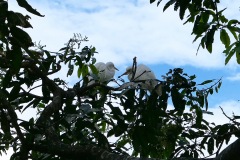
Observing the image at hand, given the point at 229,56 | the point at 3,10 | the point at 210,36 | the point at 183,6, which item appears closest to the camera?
the point at 3,10

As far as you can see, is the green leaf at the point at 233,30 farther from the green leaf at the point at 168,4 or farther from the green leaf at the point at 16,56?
the green leaf at the point at 16,56

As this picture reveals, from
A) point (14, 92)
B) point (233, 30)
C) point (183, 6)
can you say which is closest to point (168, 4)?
point (183, 6)

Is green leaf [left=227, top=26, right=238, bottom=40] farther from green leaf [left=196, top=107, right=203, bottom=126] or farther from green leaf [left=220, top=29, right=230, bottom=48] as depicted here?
green leaf [left=196, top=107, right=203, bottom=126]

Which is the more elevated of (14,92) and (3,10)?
(14,92)

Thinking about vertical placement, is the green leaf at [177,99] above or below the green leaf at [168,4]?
below

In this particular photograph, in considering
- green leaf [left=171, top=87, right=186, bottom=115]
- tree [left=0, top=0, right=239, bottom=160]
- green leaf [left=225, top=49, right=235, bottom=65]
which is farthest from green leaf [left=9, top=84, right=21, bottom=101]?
green leaf [left=225, top=49, right=235, bottom=65]

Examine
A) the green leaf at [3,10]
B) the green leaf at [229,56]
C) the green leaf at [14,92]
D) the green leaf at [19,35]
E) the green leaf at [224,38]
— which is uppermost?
the green leaf at [224,38]

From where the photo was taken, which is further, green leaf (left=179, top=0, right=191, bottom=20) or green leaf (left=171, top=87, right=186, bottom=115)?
green leaf (left=171, top=87, right=186, bottom=115)

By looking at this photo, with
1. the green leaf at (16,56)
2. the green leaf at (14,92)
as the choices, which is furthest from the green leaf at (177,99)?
the green leaf at (16,56)

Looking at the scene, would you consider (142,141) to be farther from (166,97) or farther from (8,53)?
(8,53)

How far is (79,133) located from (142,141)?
0.26m

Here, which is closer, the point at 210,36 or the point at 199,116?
the point at 210,36

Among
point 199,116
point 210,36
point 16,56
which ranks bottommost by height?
→ point 16,56

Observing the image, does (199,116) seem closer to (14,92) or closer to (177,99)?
(177,99)
